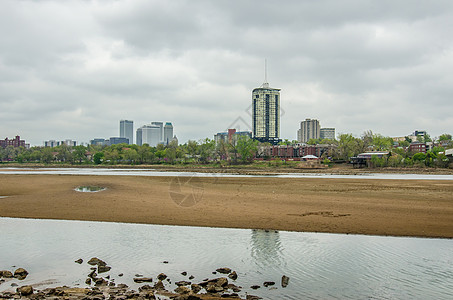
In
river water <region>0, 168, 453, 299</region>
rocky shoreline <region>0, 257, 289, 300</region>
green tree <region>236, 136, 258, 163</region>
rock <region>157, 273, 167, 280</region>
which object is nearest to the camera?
rocky shoreline <region>0, 257, 289, 300</region>

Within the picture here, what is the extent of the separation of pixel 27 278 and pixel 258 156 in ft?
442

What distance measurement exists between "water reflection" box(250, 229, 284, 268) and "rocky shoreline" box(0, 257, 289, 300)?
80.2 inches

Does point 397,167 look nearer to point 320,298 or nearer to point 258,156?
point 258,156

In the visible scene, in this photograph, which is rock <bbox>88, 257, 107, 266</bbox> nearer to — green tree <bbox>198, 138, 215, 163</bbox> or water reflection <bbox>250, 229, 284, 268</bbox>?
water reflection <bbox>250, 229, 284, 268</bbox>

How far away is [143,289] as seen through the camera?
11469 millimetres

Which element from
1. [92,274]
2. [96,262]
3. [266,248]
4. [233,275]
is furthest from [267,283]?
[96,262]

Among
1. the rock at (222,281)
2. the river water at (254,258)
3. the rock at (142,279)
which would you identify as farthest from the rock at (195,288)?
the rock at (142,279)

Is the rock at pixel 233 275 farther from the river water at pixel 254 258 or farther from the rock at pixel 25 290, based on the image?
the rock at pixel 25 290

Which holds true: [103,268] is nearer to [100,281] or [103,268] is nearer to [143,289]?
[100,281]

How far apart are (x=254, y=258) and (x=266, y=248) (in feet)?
5.44

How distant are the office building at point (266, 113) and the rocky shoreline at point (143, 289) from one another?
302 ft

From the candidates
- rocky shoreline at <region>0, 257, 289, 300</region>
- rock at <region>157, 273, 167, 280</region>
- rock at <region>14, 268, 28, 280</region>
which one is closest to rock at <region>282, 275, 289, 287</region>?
Result: rocky shoreline at <region>0, 257, 289, 300</region>

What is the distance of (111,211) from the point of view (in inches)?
1013

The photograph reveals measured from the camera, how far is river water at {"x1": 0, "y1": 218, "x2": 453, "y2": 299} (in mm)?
12141
